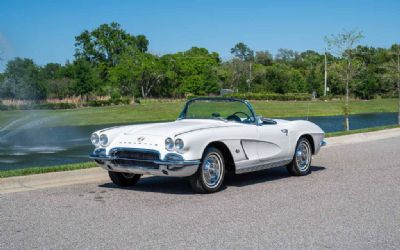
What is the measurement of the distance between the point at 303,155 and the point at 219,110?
1.98m

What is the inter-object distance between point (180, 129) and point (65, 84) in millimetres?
53923

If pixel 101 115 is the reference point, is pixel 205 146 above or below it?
above

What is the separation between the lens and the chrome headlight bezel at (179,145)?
26.8 ft

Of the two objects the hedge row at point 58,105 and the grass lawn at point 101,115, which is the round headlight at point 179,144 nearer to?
the grass lawn at point 101,115

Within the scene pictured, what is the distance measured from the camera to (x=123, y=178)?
9234 millimetres

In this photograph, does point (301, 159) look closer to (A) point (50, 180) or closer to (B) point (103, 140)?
(B) point (103, 140)

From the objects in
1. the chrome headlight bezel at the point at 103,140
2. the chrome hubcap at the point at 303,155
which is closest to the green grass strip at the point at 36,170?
the chrome headlight bezel at the point at 103,140

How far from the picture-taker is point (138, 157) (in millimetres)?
8359

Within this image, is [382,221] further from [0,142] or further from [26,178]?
[0,142]

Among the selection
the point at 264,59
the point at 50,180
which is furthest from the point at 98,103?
the point at 264,59

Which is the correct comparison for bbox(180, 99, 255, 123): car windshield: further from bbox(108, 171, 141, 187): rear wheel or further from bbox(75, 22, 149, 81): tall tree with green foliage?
bbox(75, 22, 149, 81): tall tree with green foliage

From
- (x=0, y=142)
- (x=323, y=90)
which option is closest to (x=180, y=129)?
(x=0, y=142)

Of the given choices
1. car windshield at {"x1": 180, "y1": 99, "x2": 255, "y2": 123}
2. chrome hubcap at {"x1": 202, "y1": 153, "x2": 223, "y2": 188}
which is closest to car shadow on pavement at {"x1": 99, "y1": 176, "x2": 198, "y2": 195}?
chrome hubcap at {"x1": 202, "y1": 153, "x2": 223, "y2": 188}

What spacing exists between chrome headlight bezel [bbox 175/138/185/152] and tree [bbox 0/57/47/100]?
3447cm
